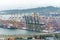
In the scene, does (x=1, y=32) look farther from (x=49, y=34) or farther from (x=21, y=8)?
(x=49, y=34)

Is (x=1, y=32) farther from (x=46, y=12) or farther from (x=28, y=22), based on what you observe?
(x=46, y=12)

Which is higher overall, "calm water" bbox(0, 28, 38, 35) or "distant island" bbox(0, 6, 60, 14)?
"distant island" bbox(0, 6, 60, 14)

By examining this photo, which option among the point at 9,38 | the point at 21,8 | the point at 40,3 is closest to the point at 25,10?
the point at 21,8

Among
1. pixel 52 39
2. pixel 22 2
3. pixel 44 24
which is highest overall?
pixel 22 2

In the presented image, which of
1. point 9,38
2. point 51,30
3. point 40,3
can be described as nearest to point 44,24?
point 51,30

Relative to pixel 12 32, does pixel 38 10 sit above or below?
above

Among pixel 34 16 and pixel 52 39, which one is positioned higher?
pixel 34 16

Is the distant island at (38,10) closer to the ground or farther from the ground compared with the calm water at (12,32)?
farther from the ground

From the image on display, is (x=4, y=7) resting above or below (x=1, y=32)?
above
